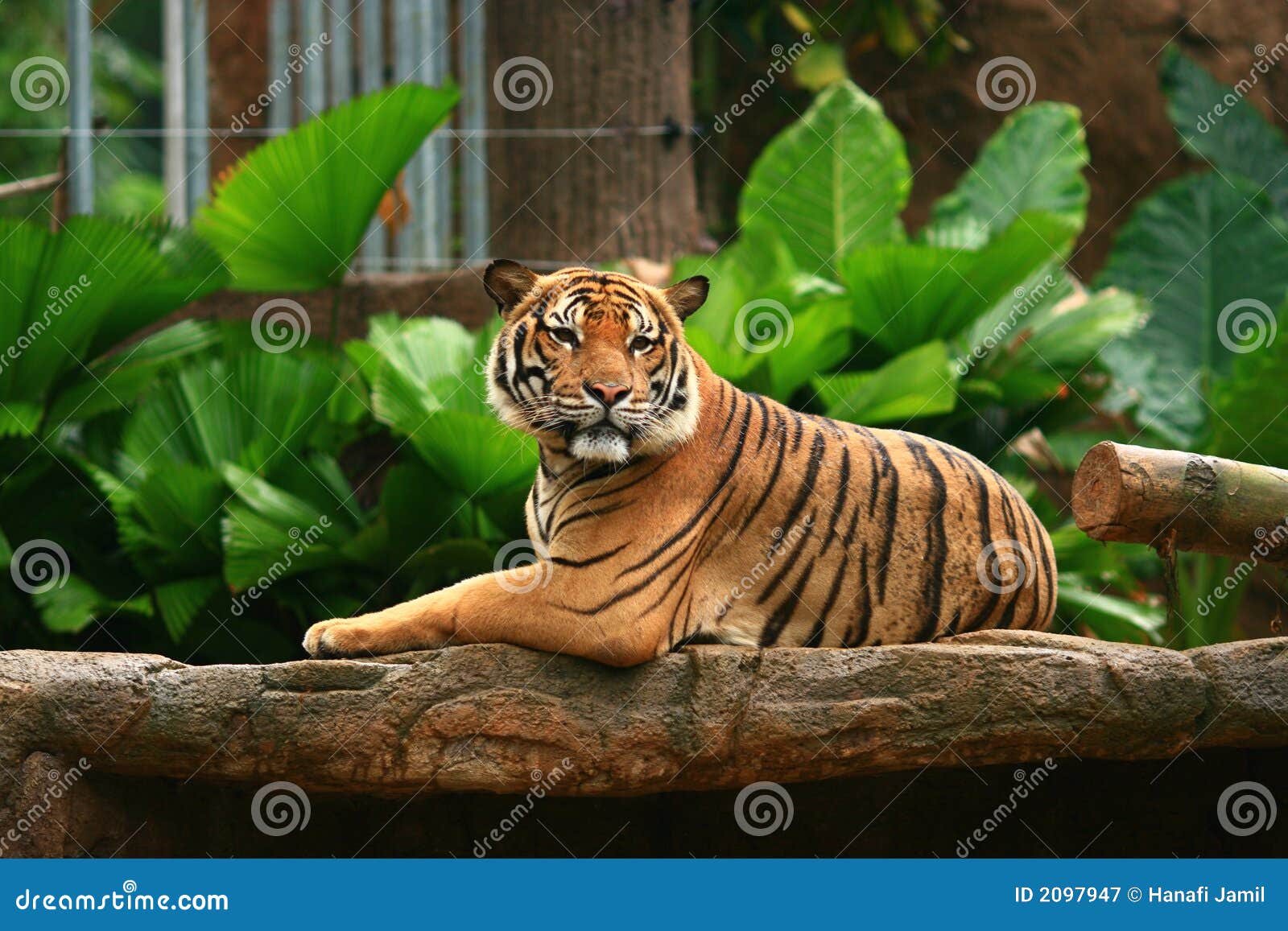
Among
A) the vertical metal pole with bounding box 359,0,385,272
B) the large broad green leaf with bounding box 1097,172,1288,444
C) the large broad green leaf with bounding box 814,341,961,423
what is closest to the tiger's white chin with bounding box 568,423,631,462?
the large broad green leaf with bounding box 814,341,961,423

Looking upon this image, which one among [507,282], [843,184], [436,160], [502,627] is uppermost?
[843,184]

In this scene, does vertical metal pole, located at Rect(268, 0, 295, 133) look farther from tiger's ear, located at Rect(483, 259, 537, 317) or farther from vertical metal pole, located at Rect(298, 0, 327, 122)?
tiger's ear, located at Rect(483, 259, 537, 317)

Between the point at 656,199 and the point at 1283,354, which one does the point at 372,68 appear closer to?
the point at 656,199

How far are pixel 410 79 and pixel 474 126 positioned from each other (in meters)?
0.57

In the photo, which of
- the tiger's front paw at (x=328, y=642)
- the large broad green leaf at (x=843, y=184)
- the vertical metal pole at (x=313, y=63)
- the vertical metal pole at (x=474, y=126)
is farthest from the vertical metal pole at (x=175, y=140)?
the tiger's front paw at (x=328, y=642)

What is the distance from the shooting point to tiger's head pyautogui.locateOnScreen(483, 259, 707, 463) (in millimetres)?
4898

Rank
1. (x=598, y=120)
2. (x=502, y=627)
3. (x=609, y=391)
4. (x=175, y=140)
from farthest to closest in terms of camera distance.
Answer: (x=175, y=140) < (x=598, y=120) < (x=502, y=627) < (x=609, y=391)

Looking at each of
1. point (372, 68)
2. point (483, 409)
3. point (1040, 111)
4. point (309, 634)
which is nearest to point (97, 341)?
point (483, 409)

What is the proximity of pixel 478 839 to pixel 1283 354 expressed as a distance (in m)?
5.20


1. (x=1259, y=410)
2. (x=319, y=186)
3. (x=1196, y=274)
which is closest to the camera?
(x=319, y=186)

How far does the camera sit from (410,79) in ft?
32.7

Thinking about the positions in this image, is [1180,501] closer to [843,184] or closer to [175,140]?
[843,184]

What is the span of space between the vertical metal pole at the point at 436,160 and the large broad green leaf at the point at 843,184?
2140 millimetres

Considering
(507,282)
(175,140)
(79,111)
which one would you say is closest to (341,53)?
(175,140)
